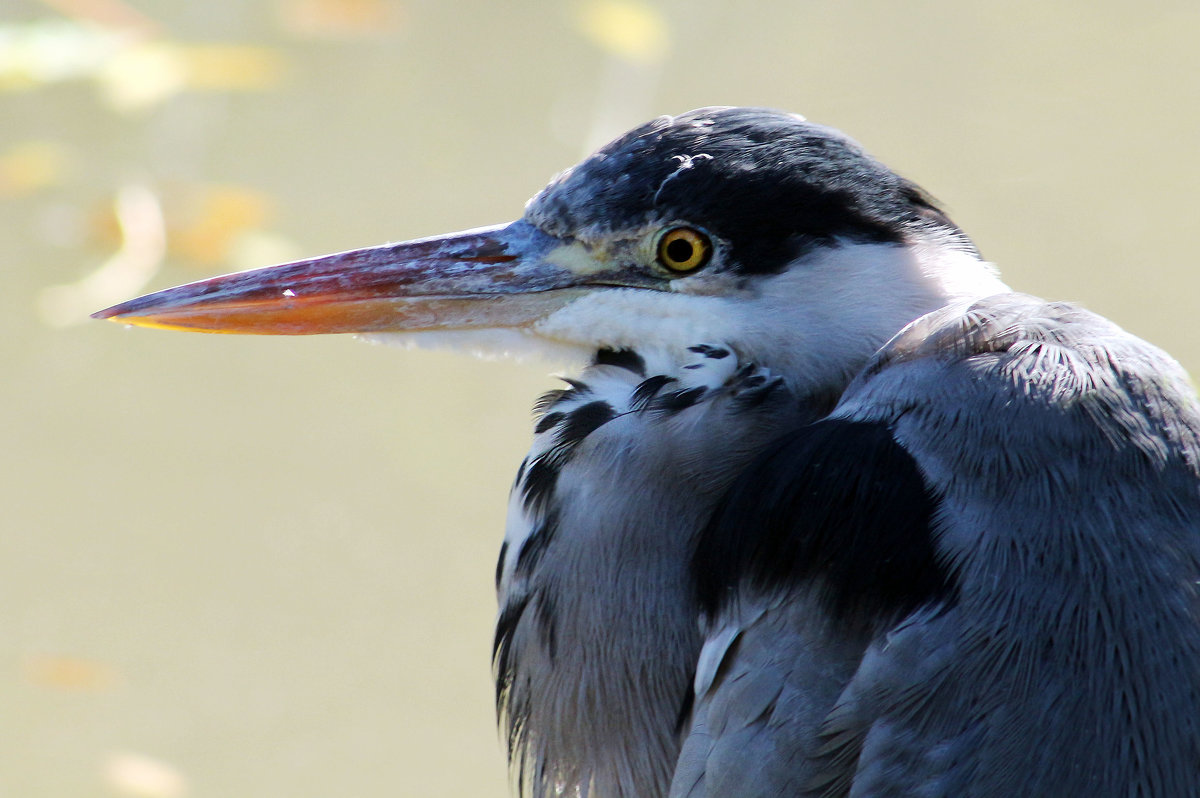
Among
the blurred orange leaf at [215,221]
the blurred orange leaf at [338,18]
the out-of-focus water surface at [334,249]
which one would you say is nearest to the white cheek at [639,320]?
the out-of-focus water surface at [334,249]

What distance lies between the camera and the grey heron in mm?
1428

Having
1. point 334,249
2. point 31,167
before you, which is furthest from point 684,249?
point 31,167

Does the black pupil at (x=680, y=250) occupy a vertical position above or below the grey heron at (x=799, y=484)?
above

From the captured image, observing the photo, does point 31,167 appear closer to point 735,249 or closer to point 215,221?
point 215,221

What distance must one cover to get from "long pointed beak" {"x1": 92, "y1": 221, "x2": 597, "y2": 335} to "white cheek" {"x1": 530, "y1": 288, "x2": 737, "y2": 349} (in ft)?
0.10

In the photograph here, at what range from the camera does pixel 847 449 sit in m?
1.55

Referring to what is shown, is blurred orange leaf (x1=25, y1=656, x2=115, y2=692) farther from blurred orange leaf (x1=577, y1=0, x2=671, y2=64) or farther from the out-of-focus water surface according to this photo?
blurred orange leaf (x1=577, y1=0, x2=671, y2=64)

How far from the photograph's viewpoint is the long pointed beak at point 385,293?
1.89m

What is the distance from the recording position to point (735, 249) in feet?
5.69

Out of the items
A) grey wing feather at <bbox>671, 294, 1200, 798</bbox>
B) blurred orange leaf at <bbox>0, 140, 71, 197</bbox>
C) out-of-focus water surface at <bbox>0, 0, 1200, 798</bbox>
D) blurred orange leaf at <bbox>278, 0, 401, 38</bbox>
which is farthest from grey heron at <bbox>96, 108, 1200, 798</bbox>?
blurred orange leaf at <bbox>278, 0, 401, 38</bbox>

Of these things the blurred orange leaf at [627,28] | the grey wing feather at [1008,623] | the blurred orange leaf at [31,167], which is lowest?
the grey wing feather at [1008,623]

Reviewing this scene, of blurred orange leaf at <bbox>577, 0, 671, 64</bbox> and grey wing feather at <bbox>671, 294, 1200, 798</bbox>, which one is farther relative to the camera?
blurred orange leaf at <bbox>577, 0, 671, 64</bbox>

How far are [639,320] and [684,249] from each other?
0.33 ft

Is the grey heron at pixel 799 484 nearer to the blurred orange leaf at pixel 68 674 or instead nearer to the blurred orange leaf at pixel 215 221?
the blurred orange leaf at pixel 68 674
